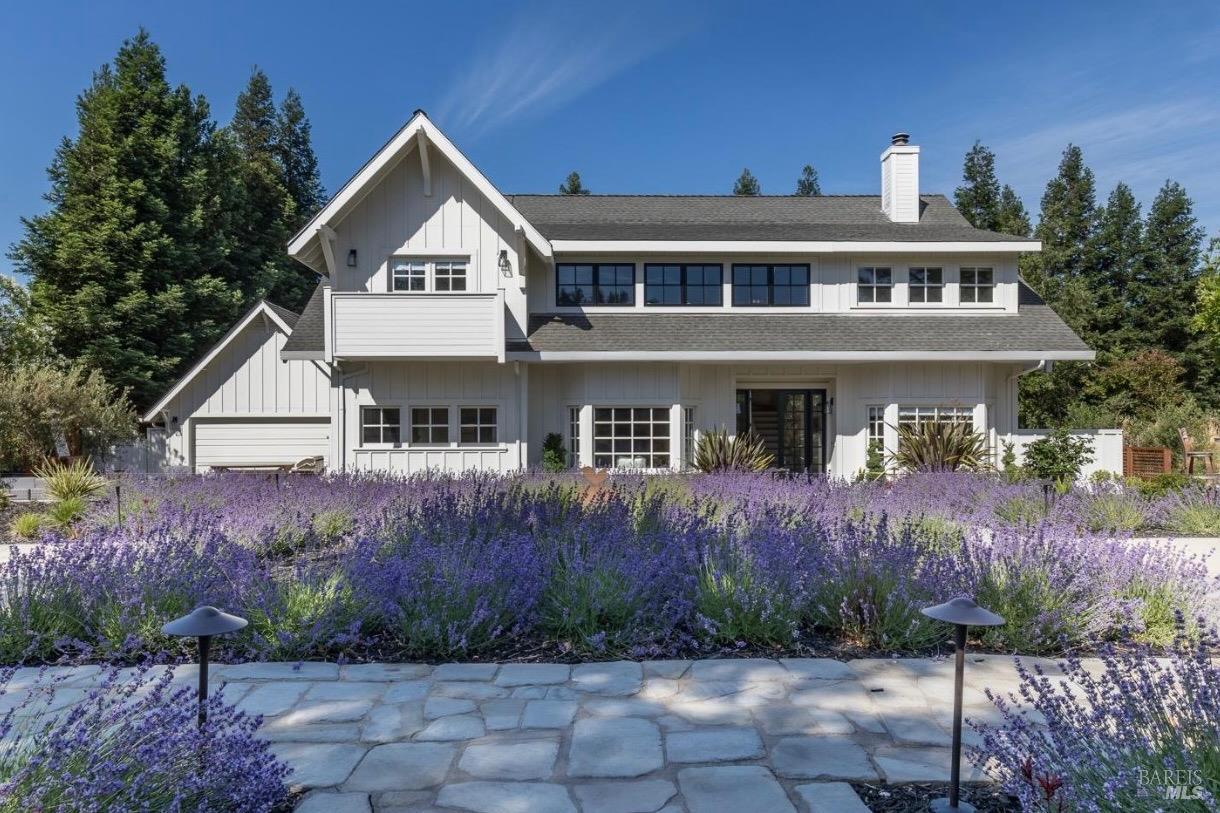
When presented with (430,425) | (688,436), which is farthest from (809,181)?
(430,425)

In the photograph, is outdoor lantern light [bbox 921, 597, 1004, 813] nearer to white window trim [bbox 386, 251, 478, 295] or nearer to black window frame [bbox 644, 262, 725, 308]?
white window trim [bbox 386, 251, 478, 295]

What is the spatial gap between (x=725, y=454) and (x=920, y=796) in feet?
35.9

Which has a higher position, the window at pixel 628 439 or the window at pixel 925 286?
the window at pixel 925 286

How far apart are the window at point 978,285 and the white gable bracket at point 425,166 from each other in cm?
1109

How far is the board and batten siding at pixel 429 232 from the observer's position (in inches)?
559

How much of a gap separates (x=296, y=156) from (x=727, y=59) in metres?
28.1

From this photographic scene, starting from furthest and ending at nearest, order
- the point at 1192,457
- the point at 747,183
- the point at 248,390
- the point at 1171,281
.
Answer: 1. the point at 747,183
2. the point at 1171,281
3. the point at 248,390
4. the point at 1192,457

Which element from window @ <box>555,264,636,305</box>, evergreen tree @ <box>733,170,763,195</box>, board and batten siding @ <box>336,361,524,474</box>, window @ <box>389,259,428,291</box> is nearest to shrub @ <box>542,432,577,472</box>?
board and batten siding @ <box>336,361,524,474</box>

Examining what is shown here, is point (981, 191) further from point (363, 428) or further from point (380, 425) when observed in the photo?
point (363, 428)

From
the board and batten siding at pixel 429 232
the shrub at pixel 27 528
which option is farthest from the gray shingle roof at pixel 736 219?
the shrub at pixel 27 528

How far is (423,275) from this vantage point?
47.3ft

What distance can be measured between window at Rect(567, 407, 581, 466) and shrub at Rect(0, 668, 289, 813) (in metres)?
12.1

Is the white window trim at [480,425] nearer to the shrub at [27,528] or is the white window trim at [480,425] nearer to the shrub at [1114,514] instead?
the shrub at [27,528]

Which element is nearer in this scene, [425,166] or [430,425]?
[425,166]
